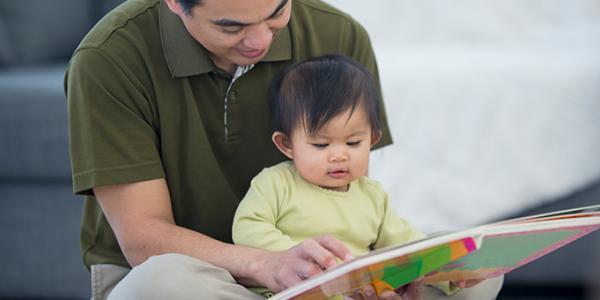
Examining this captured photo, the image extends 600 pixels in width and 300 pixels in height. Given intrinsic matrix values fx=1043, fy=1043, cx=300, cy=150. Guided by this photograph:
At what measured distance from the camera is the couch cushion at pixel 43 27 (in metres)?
2.59

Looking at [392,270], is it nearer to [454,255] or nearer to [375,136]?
[454,255]

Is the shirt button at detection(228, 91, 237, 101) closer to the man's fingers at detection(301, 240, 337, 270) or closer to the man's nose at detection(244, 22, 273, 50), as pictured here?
the man's nose at detection(244, 22, 273, 50)

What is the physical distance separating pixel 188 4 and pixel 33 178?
3.57ft

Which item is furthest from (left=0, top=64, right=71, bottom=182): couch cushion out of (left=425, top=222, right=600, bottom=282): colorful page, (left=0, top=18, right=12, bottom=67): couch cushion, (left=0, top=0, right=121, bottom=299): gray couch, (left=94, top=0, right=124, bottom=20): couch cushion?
(left=425, top=222, right=600, bottom=282): colorful page

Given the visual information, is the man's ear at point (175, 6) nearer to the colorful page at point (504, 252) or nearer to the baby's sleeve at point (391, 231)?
the baby's sleeve at point (391, 231)

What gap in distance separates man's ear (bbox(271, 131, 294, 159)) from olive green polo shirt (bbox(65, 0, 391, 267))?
0.07 m

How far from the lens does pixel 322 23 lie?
5.46 ft

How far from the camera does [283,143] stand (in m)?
1.55

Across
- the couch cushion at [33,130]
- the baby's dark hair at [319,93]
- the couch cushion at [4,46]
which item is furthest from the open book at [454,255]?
the couch cushion at [4,46]

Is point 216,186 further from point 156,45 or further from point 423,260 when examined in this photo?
point 423,260

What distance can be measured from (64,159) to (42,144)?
0.20 ft

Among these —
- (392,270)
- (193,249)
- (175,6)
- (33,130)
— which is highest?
(175,6)

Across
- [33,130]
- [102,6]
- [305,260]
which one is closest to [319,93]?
[305,260]

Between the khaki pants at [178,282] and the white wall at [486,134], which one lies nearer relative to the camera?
the khaki pants at [178,282]
